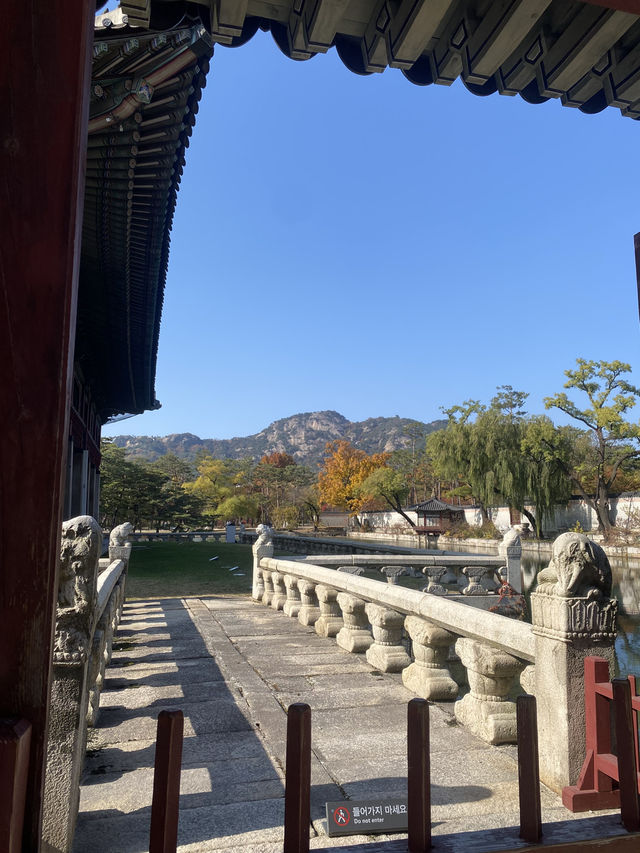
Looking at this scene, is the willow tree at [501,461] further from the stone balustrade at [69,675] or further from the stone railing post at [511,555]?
the stone balustrade at [69,675]

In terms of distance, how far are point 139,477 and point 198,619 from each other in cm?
2593

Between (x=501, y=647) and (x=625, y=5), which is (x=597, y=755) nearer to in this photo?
(x=501, y=647)

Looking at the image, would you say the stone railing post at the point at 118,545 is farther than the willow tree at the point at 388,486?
No

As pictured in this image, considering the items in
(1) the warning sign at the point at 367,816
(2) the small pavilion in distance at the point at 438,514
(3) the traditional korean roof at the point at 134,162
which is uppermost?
(3) the traditional korean roof at the point at 134,162

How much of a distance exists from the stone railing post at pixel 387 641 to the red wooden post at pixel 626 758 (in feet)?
10.6

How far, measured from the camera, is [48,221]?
84 centimetres

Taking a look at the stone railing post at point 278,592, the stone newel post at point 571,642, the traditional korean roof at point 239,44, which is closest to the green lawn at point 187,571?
the stone railing post at point 278,592

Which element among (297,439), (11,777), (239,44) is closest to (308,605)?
(239,44)

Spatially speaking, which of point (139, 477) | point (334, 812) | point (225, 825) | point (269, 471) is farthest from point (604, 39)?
point (269, 471)

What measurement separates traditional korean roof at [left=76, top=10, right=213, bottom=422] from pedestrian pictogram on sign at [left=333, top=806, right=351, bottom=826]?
2.57m

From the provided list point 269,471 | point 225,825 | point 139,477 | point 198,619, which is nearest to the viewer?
point 225,825

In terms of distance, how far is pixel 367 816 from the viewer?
6.36 feet

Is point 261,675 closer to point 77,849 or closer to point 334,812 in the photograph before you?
point 77,849

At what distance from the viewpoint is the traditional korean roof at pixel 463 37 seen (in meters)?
1.68
